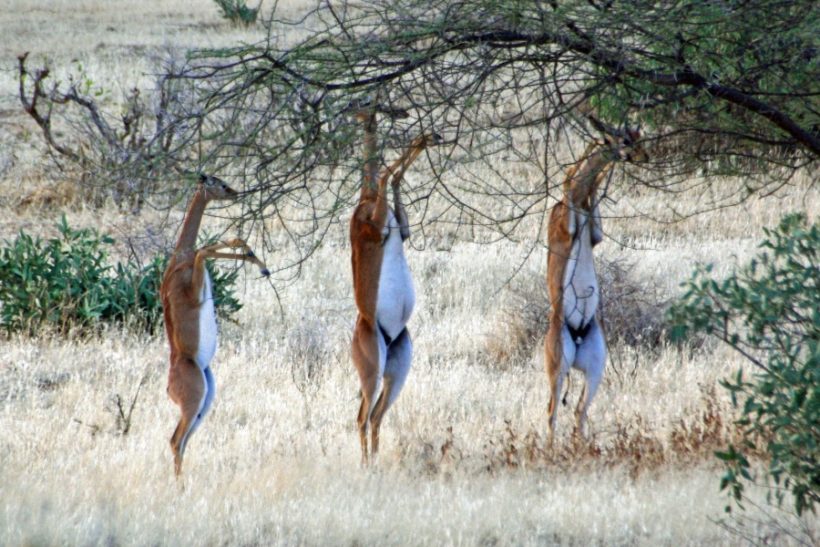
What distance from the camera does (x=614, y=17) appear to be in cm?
502

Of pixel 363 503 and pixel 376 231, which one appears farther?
pixel 376 231

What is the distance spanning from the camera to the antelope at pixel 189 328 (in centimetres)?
643

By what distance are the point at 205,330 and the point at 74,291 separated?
4.39 m

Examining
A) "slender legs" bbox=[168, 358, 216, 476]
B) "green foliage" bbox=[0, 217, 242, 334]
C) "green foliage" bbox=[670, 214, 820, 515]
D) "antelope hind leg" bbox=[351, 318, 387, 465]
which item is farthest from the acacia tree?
"green foliage" bbox=[0, 217, 242, 334]

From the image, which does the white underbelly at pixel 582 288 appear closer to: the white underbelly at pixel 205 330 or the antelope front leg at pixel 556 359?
the antelope front leg at pixel 556 359

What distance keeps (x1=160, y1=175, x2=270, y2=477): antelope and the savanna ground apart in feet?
1.33

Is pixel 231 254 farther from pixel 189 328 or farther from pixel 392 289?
pixel 392 289

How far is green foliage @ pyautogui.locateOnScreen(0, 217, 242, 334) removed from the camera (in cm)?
1029

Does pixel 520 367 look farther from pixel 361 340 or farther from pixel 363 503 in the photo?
pixel 363 503

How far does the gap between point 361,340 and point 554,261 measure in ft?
4.22

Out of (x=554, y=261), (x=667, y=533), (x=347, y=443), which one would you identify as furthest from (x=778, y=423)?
(x=347, y=443)

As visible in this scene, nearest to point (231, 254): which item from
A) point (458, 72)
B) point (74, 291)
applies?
point (458, 72)

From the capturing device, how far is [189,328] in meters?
6.51

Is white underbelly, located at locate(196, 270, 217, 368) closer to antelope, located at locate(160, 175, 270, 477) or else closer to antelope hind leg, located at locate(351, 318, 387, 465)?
antelope, located at locate(160, 175, 270, 477)
